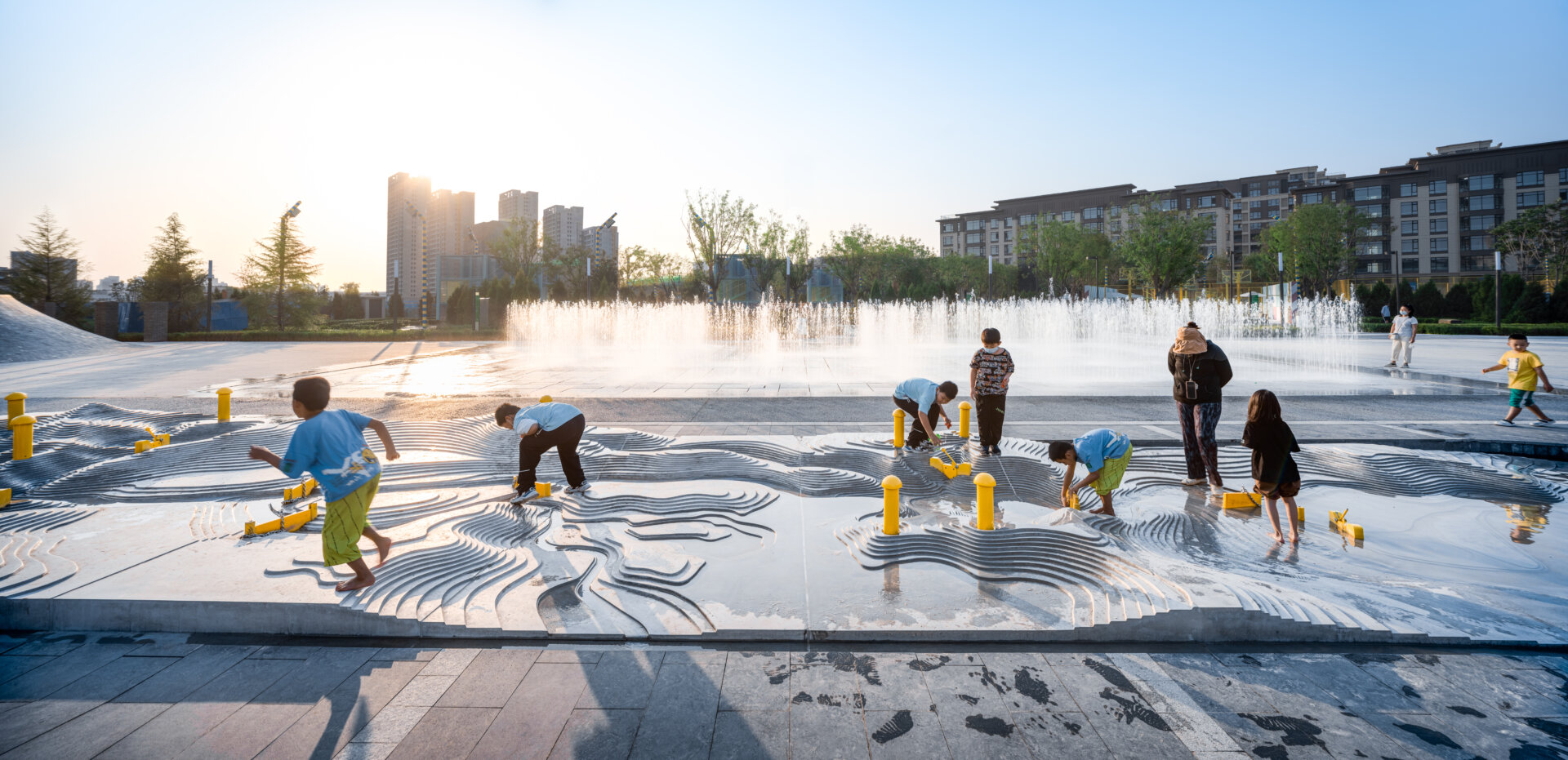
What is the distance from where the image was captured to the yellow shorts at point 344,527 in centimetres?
473

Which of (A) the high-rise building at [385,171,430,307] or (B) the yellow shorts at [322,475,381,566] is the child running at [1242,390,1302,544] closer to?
(B) the yellow shorts at [322,475,381,566]

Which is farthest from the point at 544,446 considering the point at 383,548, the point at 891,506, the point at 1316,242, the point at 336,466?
the point at 1316,242

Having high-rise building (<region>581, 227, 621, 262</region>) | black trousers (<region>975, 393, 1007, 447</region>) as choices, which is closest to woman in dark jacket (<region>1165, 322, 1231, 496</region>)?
black trousers (<region>975, 393, 1007, 447</region>)

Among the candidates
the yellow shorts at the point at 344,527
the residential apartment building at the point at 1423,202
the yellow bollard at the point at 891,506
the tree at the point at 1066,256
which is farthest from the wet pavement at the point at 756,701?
the residential apartment building at the point at 1423,202

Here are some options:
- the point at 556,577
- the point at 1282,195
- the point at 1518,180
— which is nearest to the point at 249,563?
the point at 556,577

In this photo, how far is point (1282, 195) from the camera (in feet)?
323

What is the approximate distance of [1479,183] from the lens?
76875mm

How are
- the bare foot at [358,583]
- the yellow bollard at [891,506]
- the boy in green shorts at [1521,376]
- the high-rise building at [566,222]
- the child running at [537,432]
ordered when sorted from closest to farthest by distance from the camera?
the bare foot at [358,583], the yellow bollard at [891,506], the child running at [537,432], the boy in green shorts at [1521,376], the high-rise building at [566,222]

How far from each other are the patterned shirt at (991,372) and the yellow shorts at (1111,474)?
8.24ft

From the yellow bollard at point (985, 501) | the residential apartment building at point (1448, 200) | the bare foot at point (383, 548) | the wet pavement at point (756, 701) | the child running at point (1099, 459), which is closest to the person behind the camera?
the wet pavement at point (756, 701)

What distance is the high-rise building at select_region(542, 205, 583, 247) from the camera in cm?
11641

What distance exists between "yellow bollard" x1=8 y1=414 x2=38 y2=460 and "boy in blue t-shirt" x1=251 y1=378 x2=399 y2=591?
6.73 meters

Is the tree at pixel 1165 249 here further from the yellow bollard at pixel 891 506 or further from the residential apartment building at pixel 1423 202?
the yellow bollard at pixel 891 506

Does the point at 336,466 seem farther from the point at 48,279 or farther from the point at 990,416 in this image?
the point at 48,279
